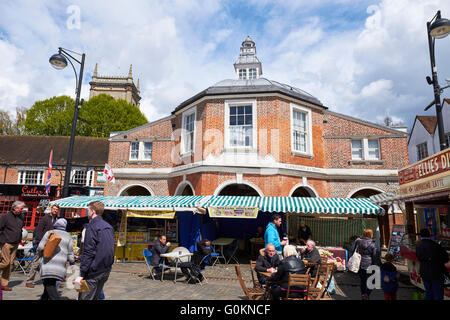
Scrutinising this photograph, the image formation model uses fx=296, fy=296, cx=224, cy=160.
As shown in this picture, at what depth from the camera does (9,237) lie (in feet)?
21.5

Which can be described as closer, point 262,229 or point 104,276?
point 104,276

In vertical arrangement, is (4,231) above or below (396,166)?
below

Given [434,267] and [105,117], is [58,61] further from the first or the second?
[105,117]

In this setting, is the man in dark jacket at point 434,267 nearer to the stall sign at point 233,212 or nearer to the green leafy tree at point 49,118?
the stall sign at point 233,212

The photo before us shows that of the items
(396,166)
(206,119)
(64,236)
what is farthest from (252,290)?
(396,166)

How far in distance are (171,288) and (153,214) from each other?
401cm

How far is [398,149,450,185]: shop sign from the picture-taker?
6.45 meters

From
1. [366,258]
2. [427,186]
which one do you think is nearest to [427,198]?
[427,186]

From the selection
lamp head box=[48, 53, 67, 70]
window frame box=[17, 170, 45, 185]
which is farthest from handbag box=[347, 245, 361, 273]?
window frame box=[17, 170, 45, 185]

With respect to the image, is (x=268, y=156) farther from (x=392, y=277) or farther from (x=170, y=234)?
(x=392, y=277)

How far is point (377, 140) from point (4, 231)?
16024 millimetres

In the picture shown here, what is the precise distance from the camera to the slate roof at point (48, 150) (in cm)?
2756

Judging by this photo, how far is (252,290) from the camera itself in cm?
588

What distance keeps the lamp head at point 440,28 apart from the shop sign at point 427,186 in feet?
14.5
